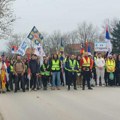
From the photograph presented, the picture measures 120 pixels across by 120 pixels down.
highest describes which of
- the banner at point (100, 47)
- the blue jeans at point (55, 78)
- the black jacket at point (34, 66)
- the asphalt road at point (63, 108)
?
the banner at point (100, 47)

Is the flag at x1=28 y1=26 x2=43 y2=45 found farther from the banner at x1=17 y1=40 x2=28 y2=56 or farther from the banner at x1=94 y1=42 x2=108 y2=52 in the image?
the banner at x1=94 y1=42 x2=108 y2=52

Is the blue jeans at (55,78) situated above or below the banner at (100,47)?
below

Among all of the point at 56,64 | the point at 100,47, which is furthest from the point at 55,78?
the point at 100,47

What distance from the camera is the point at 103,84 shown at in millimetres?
23547

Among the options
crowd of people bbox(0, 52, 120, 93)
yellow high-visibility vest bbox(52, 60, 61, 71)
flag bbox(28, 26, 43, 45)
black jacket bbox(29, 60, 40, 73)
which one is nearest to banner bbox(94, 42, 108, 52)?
crowd of people bbox(0, 52, 120, 93)

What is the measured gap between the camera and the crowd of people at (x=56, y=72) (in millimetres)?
21312

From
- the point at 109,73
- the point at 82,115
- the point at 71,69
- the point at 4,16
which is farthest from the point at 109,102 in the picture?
the point at 4,16

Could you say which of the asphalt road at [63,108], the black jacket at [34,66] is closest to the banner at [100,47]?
the black jacket at [34,66]

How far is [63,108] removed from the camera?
45.0 ft

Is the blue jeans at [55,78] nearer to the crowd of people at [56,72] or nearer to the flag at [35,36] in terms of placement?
the crowd of people at [56,72]

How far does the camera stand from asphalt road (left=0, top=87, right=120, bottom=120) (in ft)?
39.2

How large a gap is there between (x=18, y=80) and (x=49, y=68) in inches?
68.7

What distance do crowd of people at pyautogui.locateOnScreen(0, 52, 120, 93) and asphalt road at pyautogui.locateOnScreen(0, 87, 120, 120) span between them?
154 inches

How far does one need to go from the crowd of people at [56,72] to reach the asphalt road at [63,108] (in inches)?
154
